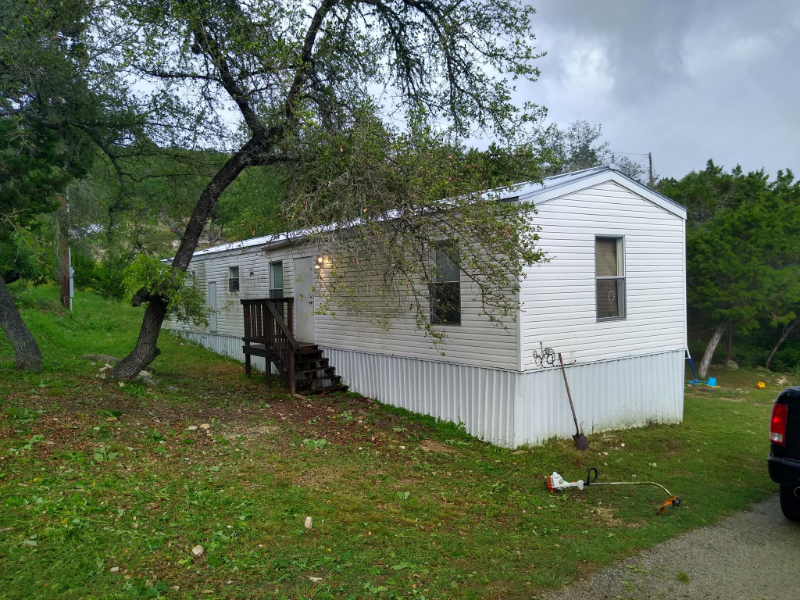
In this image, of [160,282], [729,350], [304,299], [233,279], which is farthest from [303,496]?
[729,350]

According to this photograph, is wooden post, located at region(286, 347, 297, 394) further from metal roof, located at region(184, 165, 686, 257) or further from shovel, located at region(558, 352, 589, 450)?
shovel, located at region(558, 352, 589, 450)

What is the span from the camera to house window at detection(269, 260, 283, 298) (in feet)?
41.9

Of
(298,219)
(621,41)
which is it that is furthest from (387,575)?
(621,41)

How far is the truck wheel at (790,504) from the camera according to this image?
5070mm

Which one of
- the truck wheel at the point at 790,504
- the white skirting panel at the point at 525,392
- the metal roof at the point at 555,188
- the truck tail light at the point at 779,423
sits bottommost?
the truck wheel at the point at 790,504

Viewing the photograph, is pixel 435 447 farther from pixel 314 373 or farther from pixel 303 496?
pixel 314 373

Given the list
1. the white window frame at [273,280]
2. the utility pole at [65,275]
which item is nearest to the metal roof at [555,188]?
the white window frame at [273,280]

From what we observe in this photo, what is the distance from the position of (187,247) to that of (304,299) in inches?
130

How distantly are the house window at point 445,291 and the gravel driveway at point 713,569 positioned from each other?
4.26m

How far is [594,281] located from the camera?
8.33m

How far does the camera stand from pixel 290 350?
10.1 metres

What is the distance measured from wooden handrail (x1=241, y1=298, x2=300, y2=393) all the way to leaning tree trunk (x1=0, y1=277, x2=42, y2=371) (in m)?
3.75

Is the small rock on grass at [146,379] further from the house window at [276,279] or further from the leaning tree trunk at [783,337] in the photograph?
the leaning tree trunk at [783,337]

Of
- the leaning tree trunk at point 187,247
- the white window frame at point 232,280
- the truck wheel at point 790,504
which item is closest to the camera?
the truck wheel at point 790,504
